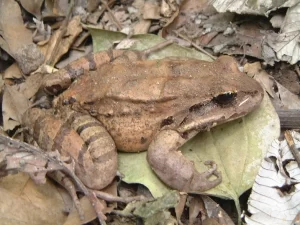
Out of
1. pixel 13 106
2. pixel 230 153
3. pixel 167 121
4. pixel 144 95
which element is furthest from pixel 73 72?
pixel 230 153

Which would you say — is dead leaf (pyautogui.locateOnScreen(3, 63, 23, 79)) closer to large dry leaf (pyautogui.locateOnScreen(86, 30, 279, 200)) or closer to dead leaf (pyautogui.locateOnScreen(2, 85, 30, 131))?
dead leaf (pyautogui.locateOnScreen(2, 85, 30, 131))

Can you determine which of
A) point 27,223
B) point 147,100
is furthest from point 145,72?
point 27,223

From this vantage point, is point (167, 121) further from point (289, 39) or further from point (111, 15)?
point (111, 15)

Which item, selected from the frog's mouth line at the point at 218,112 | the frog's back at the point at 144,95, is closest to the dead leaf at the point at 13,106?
the frog's back at the point at 144,95

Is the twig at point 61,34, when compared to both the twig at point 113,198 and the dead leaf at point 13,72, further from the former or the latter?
the twig at point 113,198

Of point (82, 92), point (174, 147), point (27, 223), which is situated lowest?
point (27, 223)

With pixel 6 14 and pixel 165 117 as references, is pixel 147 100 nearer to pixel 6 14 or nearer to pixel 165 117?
pixel 165 117
